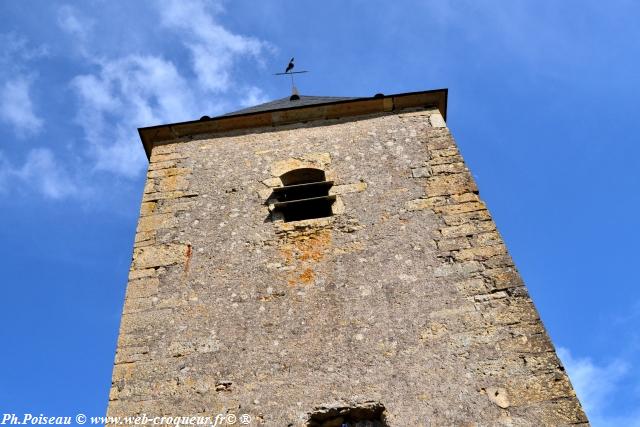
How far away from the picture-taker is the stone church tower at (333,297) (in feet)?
12.5

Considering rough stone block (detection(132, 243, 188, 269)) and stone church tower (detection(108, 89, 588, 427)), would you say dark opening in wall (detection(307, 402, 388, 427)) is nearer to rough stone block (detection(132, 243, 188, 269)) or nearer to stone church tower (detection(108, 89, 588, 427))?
stone church tower (detection(108, 89, 588, 427))

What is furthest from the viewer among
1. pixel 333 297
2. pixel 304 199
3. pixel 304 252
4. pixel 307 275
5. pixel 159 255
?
pixel 304 199

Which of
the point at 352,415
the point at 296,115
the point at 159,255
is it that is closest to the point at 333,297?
the point at 352,415

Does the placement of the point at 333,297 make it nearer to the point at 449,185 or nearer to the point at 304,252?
the point at 304,252

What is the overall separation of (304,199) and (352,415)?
2.29 metres

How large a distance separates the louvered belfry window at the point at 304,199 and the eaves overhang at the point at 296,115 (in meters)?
1.06

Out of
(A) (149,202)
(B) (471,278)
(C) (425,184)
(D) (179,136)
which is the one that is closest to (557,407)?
(B) (471,278)

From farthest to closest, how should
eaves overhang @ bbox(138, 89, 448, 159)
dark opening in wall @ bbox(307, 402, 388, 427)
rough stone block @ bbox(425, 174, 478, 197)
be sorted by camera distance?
eaves overhang @ bbox(138, 89, 448, 159), rough stone block @ bbox(425, 174, 478, 197), dark opening in wall @ bbox(307, 402, 388, 427)

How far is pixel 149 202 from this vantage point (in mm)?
5719

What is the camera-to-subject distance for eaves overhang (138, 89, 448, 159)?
6.71 m

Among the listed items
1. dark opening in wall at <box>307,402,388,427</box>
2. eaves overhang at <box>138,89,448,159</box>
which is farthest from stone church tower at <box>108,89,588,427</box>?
eaves overhang at <box>138,89,448,159</box>

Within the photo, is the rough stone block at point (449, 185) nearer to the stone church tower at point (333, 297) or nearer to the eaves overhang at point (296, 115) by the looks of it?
the stone church tower at point (333, 297)

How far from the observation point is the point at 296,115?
6.80 metres

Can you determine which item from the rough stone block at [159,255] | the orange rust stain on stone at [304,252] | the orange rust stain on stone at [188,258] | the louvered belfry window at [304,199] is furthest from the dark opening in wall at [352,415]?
the louvered belfry window at [304,199]
